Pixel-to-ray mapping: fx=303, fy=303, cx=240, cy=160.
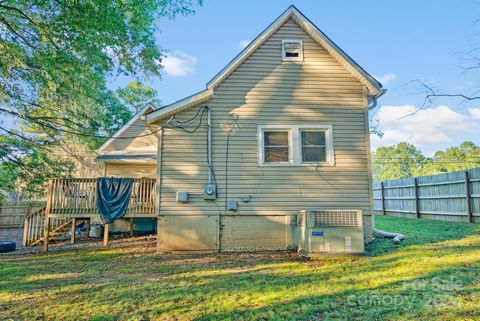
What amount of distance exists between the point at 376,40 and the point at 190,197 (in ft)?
32.2

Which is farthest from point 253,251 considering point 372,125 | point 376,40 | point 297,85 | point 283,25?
point 372,125

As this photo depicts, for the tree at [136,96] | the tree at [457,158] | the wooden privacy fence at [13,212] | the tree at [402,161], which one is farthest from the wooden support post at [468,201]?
the tree at [402,161]

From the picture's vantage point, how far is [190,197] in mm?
8109

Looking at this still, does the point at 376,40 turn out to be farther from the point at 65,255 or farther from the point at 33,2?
the point at 65,255

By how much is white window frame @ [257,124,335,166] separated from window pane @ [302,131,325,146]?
11 cm

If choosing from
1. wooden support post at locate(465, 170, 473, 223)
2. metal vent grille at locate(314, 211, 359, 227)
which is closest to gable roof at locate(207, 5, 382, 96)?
metal vent grille at locate(314, 211, 359, 227)

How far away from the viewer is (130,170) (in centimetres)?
1330

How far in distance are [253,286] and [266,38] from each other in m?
6.66

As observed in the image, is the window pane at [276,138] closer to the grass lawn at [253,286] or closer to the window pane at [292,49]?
the window pane at [292,49]

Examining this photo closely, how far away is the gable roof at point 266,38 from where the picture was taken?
27.2ft

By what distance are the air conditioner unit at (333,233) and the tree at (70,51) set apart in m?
6.07

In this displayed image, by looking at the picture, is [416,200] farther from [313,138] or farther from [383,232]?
[313,138]

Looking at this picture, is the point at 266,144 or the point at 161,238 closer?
the point at 161,238

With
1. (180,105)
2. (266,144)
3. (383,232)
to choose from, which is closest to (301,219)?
(266,144)
